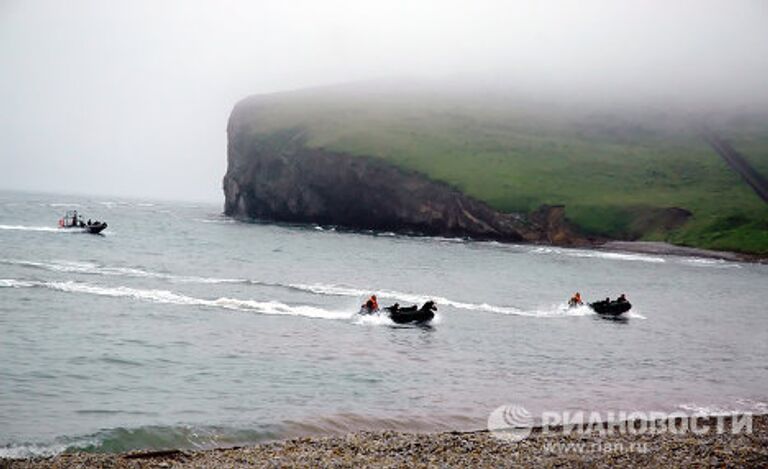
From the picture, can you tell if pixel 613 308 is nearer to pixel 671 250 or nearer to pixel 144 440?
pixel 144 440

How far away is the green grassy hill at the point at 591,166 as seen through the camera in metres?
139

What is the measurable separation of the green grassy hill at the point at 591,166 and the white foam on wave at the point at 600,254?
11.5 metres

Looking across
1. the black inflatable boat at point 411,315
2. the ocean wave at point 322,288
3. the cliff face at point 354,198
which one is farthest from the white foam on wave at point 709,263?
the black inflatable boat at point 411,315

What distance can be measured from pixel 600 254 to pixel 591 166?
163ft

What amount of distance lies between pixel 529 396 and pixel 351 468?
13467mm

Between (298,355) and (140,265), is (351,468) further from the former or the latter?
(140,265)

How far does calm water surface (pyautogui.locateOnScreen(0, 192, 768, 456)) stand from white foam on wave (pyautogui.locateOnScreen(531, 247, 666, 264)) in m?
35.1

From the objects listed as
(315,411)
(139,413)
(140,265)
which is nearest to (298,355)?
(315,411)

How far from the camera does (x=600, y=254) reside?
412 ft

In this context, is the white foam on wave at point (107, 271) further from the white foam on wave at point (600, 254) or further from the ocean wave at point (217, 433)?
the white foam on wave at point (600, 254)

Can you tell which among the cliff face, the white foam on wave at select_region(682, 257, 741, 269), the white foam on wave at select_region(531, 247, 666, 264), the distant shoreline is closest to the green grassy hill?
the distant shoreline

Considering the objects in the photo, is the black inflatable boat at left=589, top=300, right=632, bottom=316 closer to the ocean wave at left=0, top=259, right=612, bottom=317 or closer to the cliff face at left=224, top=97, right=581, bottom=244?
the ocean wave at left=0, top=259, right=612, bottom=317

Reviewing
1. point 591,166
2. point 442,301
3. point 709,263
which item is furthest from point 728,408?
point 591,166

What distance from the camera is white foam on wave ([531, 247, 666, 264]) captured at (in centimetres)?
11700
